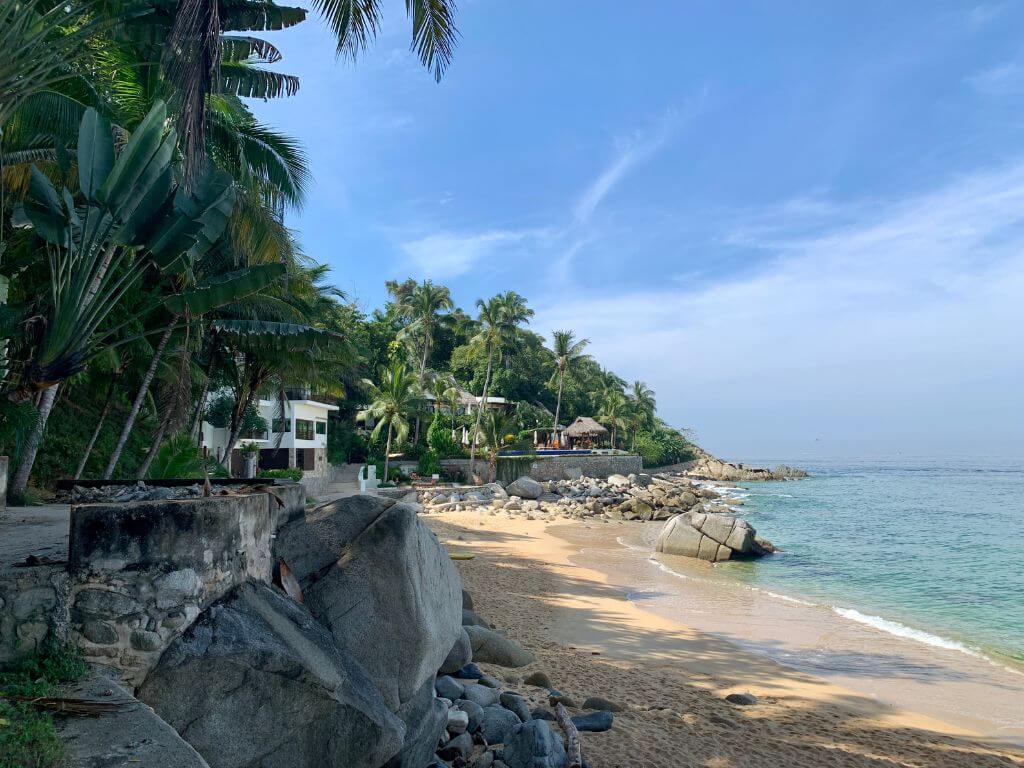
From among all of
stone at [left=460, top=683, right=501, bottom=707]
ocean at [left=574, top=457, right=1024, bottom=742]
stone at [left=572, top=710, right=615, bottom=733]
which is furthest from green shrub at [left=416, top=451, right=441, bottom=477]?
stone at [left=572, top=710, right=615, bottom=733]

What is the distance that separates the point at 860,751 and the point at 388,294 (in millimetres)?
55880

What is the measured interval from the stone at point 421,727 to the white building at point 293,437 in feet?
83.6

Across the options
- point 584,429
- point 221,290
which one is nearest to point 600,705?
point 221,290

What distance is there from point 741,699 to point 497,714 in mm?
3754

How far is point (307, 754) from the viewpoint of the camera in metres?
4.29

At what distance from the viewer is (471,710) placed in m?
6.20

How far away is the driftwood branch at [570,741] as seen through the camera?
5.39m

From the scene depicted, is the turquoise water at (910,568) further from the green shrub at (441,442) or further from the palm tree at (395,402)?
the palm tree at (395,402)

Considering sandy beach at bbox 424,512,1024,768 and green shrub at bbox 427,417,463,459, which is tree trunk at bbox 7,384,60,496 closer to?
sandy beach at bbox 424,512,1024,768

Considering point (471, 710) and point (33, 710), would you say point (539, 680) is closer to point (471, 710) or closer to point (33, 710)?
point (471, 710)

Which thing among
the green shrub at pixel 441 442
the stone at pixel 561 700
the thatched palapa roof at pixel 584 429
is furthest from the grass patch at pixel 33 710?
the thatched palapa roof at pixel 584 429

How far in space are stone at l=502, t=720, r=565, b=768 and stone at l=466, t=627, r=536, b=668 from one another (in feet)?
9.52

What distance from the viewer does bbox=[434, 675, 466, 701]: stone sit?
21.2 ft

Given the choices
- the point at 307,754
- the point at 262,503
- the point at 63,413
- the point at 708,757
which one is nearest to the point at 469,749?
the point at 307,754
